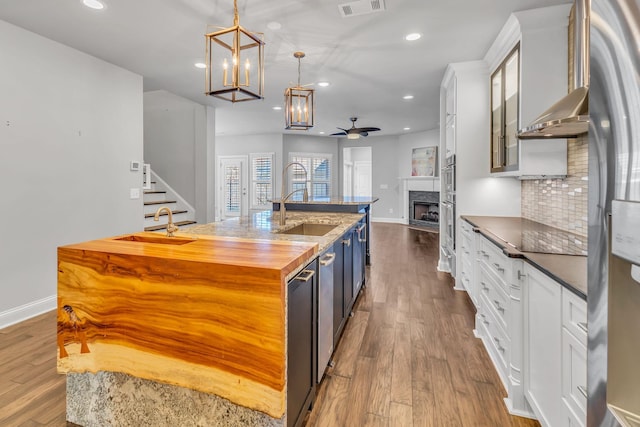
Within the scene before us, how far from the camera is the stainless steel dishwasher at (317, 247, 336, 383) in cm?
184

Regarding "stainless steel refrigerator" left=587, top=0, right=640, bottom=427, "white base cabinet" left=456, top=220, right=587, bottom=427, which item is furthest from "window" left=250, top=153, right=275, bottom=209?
"stainless steel refrigerator" left=587, top=0, right=640, bottom=427

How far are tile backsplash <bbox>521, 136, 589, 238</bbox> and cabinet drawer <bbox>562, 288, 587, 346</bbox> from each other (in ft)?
4.38

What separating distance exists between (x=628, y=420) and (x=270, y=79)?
4747 millimetres

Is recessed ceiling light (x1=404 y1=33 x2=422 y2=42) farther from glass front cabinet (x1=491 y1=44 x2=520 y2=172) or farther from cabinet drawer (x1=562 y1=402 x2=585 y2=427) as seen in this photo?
cabinet drawer (x1=562 y1=402 x2=585 y2=427)

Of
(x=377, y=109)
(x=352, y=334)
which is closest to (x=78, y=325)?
(x=352, y=334)

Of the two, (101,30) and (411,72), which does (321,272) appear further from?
(411,72)

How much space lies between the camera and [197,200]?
19.4 ft

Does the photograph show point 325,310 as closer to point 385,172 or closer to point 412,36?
point 412,36

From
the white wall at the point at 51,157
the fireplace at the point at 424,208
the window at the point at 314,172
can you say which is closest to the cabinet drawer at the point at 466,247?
the white wall at the point at 51,157

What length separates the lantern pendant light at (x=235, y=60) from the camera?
171 centimetres

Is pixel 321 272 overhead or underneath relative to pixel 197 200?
underneath

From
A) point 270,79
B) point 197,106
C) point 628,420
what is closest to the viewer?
point 628,420

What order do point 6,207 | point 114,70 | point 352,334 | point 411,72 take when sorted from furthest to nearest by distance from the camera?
1. point 411,72
2. point 114,70
3. point 6,207
4. point 352,334

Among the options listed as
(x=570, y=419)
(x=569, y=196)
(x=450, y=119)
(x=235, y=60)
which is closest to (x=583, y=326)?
(x=570, y=419)
